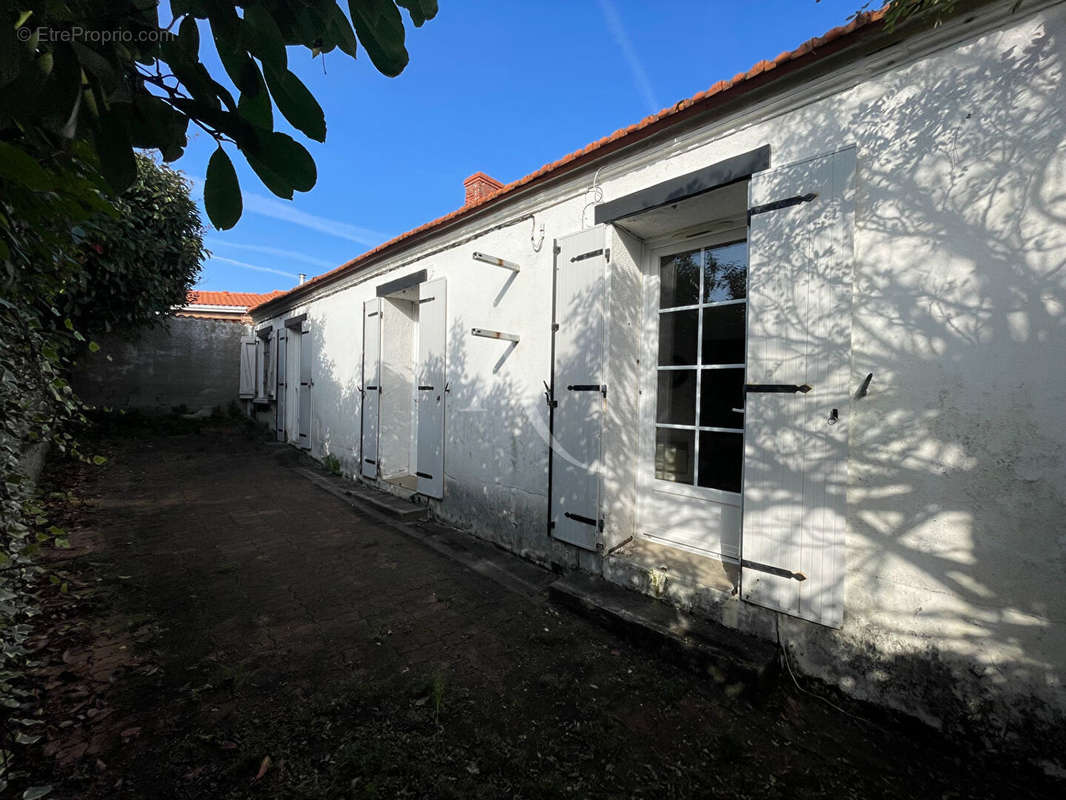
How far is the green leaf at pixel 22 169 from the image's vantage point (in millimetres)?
682

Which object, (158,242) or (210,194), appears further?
(158,242)

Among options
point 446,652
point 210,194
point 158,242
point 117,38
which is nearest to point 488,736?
point 446,652

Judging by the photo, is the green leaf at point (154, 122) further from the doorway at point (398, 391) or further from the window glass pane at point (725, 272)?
the doorway at point (398, 391)

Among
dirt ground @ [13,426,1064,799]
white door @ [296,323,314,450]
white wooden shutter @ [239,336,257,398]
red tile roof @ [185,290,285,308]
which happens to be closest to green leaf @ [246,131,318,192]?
dirt ground @ [13,426,1064,799]

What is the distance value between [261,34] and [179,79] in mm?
162

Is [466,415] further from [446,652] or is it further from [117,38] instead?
[117,38]

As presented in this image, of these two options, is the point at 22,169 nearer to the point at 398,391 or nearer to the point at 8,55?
the point at 8,55

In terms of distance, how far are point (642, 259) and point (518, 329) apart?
1.25 metres

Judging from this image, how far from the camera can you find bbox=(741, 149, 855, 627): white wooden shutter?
7.55 ft

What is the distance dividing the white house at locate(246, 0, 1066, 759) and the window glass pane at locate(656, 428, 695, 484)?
0.09 ft

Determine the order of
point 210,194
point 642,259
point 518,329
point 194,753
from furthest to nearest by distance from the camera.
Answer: point 518,329
point 642,259
point 194,753
point 210,194

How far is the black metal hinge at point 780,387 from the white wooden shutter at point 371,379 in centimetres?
489

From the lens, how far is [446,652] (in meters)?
2.61

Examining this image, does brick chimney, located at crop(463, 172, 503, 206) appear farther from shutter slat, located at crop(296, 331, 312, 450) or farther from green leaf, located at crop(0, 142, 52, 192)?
green leaf, located at crop(0, 142, 52, 192)
